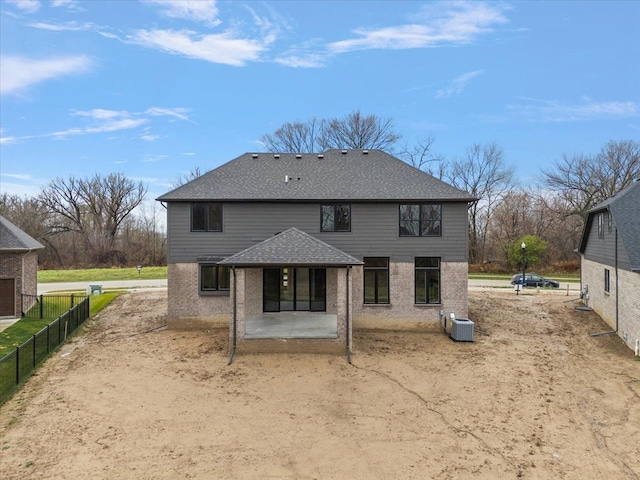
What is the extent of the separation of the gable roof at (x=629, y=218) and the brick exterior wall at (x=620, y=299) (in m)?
0.76

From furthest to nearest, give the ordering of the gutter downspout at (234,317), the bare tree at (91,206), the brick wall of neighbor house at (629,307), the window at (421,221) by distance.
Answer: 1. the bare tree at (91,206)
2. the window at (421,221)
3. the brick wall of neighbor house at (629,307)
4. the gutter downspout at (234,317)

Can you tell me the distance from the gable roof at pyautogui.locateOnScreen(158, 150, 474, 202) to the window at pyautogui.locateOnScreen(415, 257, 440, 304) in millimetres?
2787

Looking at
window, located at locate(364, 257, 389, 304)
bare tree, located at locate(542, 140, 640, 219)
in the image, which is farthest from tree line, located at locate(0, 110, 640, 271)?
window, located at locate(364, 257, 389, 304)

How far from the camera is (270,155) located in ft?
61.6

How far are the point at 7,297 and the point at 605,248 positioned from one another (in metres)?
26.9

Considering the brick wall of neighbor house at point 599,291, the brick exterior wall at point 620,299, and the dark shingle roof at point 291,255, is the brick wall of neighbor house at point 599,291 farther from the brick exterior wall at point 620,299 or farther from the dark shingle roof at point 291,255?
the dark shingle roof at point 291,255

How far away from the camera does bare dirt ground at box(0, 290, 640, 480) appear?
21.5ft

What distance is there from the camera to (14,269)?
57.2 feet

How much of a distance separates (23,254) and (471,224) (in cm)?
3996

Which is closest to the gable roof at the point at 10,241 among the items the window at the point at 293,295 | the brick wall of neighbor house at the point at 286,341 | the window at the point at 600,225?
the window at the point at 293,295

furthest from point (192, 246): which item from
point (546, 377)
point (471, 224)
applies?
point (471, 224)

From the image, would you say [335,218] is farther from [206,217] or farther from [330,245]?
[206,217]

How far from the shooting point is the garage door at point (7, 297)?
56.9 ft

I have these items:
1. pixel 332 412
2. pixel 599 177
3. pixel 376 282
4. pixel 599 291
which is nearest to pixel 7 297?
pixel 376 282
